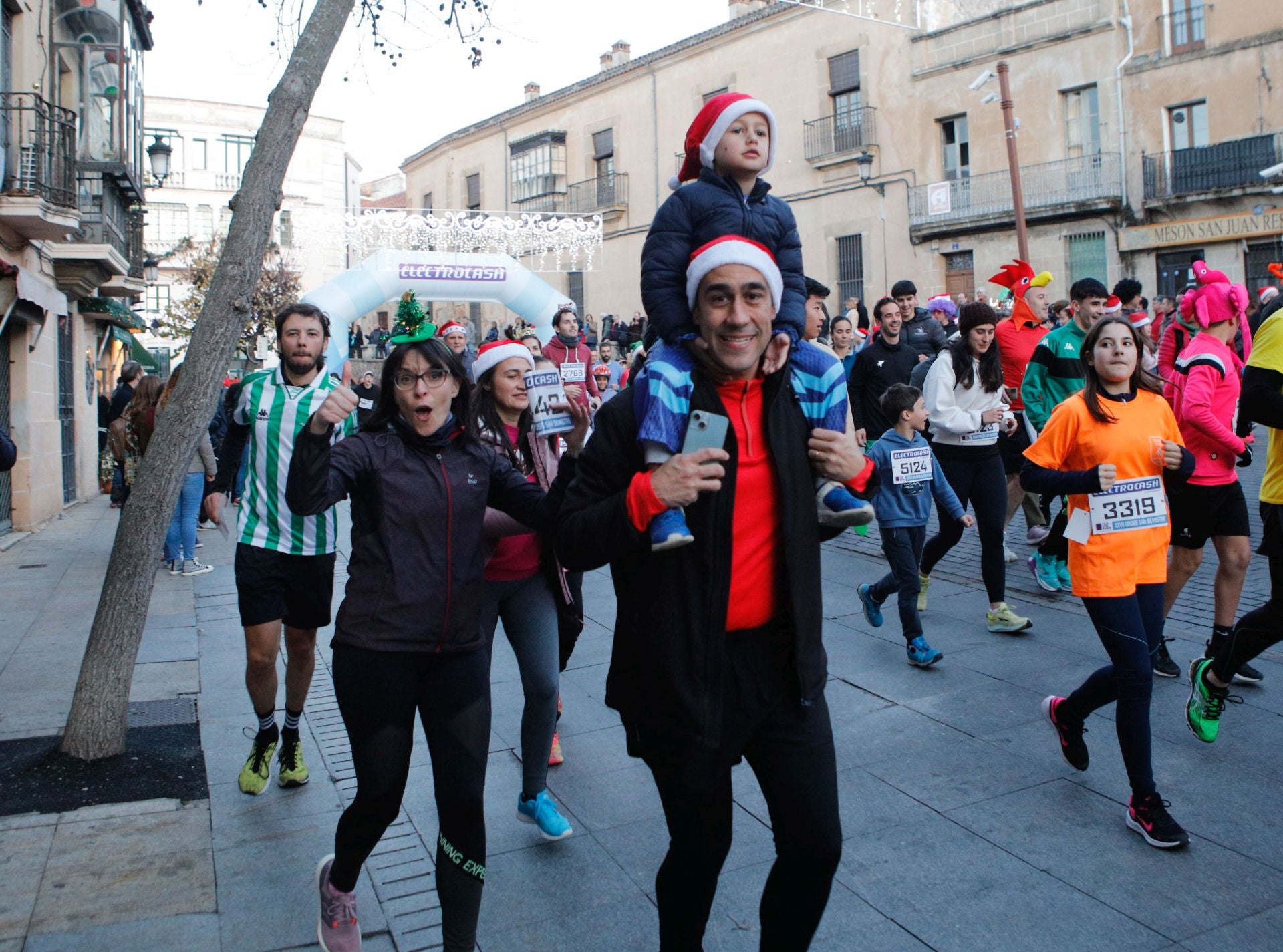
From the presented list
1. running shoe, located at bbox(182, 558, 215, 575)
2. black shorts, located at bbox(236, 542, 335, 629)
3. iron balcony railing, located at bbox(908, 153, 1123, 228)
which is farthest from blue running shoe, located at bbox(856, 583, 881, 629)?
iron balcony railing, located at bbox(908, 153, 1123, 228)

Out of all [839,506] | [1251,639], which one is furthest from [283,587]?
[1251,639]

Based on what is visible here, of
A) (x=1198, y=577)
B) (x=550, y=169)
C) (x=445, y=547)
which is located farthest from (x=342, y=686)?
(x=550, y=169)

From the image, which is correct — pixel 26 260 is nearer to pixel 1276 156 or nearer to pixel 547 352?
pixel 547 352

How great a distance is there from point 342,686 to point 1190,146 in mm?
25340

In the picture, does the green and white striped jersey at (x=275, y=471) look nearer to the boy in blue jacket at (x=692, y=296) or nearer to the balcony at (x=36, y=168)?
the boy in blue jacket at (x=692, y=296)

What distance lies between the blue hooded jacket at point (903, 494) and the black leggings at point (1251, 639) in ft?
6.10

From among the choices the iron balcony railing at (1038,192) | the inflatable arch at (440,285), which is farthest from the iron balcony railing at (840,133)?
the inflatable arch at (440,285)

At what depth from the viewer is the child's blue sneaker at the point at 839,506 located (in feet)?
8.36

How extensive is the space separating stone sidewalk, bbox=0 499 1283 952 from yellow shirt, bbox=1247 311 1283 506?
3.41 ft

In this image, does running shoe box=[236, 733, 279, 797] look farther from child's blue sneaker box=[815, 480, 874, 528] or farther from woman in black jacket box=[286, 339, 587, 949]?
child's blue sneaker box=[815, 480, 874, 528]

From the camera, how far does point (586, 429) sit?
136 inches

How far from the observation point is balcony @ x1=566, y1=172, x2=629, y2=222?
3550cm

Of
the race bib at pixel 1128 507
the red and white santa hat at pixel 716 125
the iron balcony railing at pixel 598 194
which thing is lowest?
the race bib at pixel 1128 507

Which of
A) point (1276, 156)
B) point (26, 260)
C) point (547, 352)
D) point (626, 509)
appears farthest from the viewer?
point (1276, 156)
